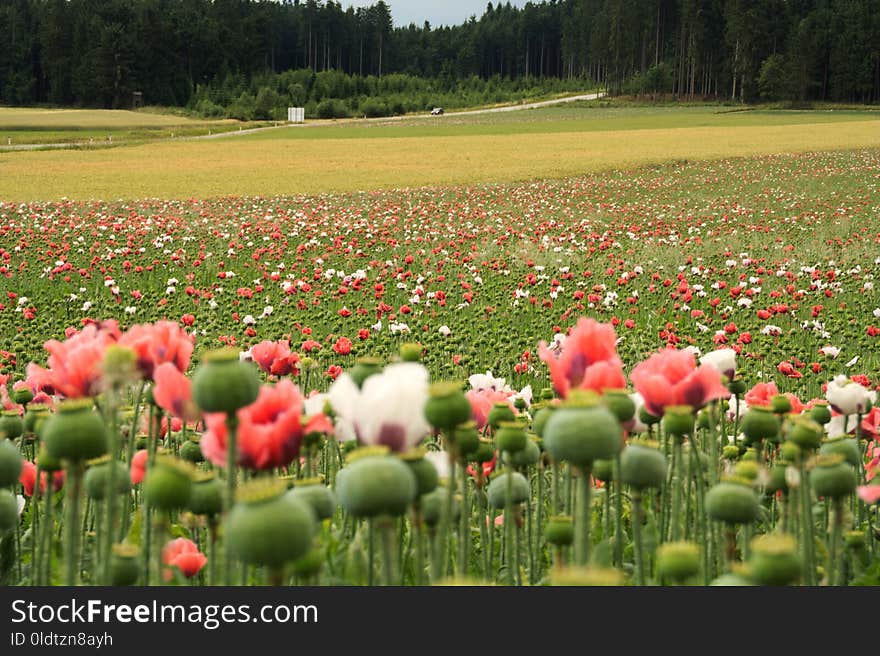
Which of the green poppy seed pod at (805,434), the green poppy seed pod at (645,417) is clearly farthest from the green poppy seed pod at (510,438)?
the green poppy seed pod at (805,434)

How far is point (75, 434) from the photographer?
1402mm

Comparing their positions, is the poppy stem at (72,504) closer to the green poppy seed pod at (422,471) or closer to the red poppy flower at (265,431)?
the red poppy flower at (265,431)

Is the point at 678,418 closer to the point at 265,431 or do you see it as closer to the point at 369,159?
the point at 265,431

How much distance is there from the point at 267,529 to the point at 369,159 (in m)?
38.5

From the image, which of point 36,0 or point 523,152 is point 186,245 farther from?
point 36,0

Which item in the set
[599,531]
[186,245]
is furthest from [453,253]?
[599,531]

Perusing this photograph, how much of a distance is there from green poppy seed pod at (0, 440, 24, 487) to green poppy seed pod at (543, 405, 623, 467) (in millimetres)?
945

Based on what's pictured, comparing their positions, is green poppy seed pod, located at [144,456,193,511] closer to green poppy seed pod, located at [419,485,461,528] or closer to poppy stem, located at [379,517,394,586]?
poppy stem, located at [379,517,394,586]

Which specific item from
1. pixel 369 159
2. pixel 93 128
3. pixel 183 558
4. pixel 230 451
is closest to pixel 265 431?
pixel 230 451

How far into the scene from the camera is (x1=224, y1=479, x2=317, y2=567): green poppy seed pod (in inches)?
44.0

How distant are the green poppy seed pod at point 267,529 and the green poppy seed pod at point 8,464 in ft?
2.33

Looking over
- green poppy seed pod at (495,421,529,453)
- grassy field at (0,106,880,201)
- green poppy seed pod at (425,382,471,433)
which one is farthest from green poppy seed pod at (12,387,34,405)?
grassy field at (0,106,880,201)

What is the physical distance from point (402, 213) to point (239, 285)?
22.6ft
